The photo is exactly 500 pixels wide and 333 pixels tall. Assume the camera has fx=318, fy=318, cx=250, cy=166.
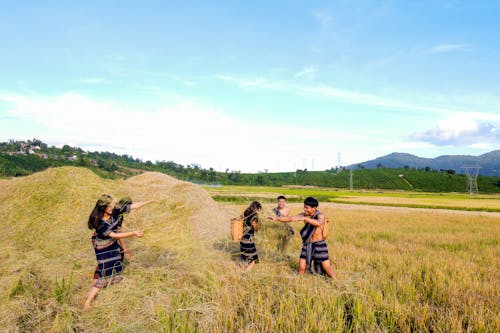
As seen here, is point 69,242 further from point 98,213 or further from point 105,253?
point 98,213

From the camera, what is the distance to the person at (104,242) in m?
4.49

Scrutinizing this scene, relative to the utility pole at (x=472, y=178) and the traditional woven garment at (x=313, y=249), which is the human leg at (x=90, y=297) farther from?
the utility pole at (x=472, y=178)

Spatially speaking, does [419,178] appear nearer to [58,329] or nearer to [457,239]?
[457,239]

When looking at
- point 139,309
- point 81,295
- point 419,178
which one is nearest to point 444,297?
point 139,309

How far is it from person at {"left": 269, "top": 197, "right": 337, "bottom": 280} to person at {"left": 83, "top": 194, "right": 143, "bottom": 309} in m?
2.45

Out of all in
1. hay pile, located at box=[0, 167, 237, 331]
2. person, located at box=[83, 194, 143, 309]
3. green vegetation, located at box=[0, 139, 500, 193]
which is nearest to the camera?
hay pile, located at box=[0, 167, 237, 331]

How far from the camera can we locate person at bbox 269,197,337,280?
524 cm

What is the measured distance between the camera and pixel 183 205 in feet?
28.1

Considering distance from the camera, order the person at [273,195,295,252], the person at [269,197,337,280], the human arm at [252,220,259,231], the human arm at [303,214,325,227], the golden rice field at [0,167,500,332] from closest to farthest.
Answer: the golden rice field at [0,167,500,332] → the human arm at [303,214,325,227] → the person at [269,197,337,280] → the human arm at [252,220,259,231] → the person at [273,195,295,252]

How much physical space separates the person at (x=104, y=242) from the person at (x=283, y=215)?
3.01 meters

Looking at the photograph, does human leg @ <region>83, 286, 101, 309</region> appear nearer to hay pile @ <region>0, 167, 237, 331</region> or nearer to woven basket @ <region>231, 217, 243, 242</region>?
hay pile @ <region>0, 167, 237, 331</region>

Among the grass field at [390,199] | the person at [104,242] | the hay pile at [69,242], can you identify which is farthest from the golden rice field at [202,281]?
the grass field at [390,199]

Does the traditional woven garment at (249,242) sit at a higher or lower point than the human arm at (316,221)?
lower

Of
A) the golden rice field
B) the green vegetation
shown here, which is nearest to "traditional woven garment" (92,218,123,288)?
the golden rice field
